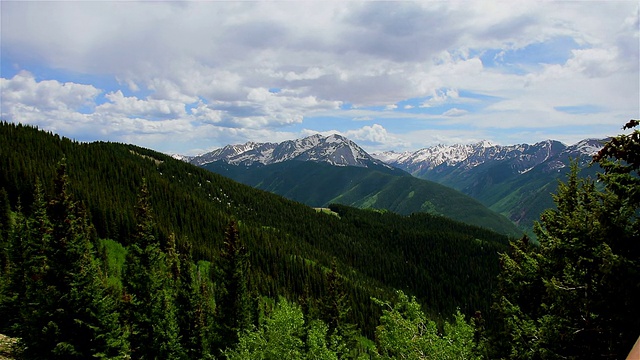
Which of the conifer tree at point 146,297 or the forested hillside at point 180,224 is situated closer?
the conifer tree at point 146,297

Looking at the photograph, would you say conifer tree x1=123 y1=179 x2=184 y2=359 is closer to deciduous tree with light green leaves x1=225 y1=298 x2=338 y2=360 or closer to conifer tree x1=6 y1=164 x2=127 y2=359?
conifer tree x1=6 y1=164 x2=127 y2=359

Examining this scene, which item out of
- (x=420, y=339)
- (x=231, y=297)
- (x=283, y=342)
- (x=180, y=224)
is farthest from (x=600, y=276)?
(x=180, y=224)

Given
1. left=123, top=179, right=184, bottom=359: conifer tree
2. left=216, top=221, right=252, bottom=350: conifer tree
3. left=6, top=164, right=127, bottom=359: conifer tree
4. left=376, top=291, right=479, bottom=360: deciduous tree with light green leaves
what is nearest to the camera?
left=376, top=291, right=479, bottom=360: deciduous tree with light green leaves

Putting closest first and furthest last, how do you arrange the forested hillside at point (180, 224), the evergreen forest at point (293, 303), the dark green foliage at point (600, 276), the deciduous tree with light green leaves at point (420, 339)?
the dark green foliage at point (600, 276) → the evergreen forest at point (293, 303) → the deciduous tree with light green leaves at point (420, 339) → the forested hillside at point (180, 224)

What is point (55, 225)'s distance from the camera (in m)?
31.1

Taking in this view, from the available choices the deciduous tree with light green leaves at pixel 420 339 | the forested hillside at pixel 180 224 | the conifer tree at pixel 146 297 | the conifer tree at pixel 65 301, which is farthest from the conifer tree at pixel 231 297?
the forested hillside at pixel 180 224

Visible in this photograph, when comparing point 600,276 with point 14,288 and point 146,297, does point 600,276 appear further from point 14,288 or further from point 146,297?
point 14,288

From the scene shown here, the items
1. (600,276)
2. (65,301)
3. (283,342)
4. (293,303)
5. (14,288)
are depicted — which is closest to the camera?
(600,276)

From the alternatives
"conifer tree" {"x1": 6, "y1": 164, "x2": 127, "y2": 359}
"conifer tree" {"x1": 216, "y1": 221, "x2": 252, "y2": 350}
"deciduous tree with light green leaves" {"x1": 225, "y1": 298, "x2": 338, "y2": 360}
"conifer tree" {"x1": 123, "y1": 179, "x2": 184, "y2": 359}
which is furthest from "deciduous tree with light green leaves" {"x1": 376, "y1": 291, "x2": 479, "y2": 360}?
"conifer tree" {"x1": 216, "y1": 221, "x2": 252, "y2": 350}

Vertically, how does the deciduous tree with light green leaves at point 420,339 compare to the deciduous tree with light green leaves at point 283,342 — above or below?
above

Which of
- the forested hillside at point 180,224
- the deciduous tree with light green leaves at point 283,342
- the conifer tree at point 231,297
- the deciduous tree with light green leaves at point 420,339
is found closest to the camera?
the deciduous tree with light green leaves at point 420,339

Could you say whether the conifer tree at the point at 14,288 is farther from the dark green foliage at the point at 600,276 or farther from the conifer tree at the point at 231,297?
the dark green foliage at the point at 600,276

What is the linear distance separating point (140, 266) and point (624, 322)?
126ft

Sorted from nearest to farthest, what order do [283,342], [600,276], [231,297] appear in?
[600,276] → [283,342] → [231,297]
